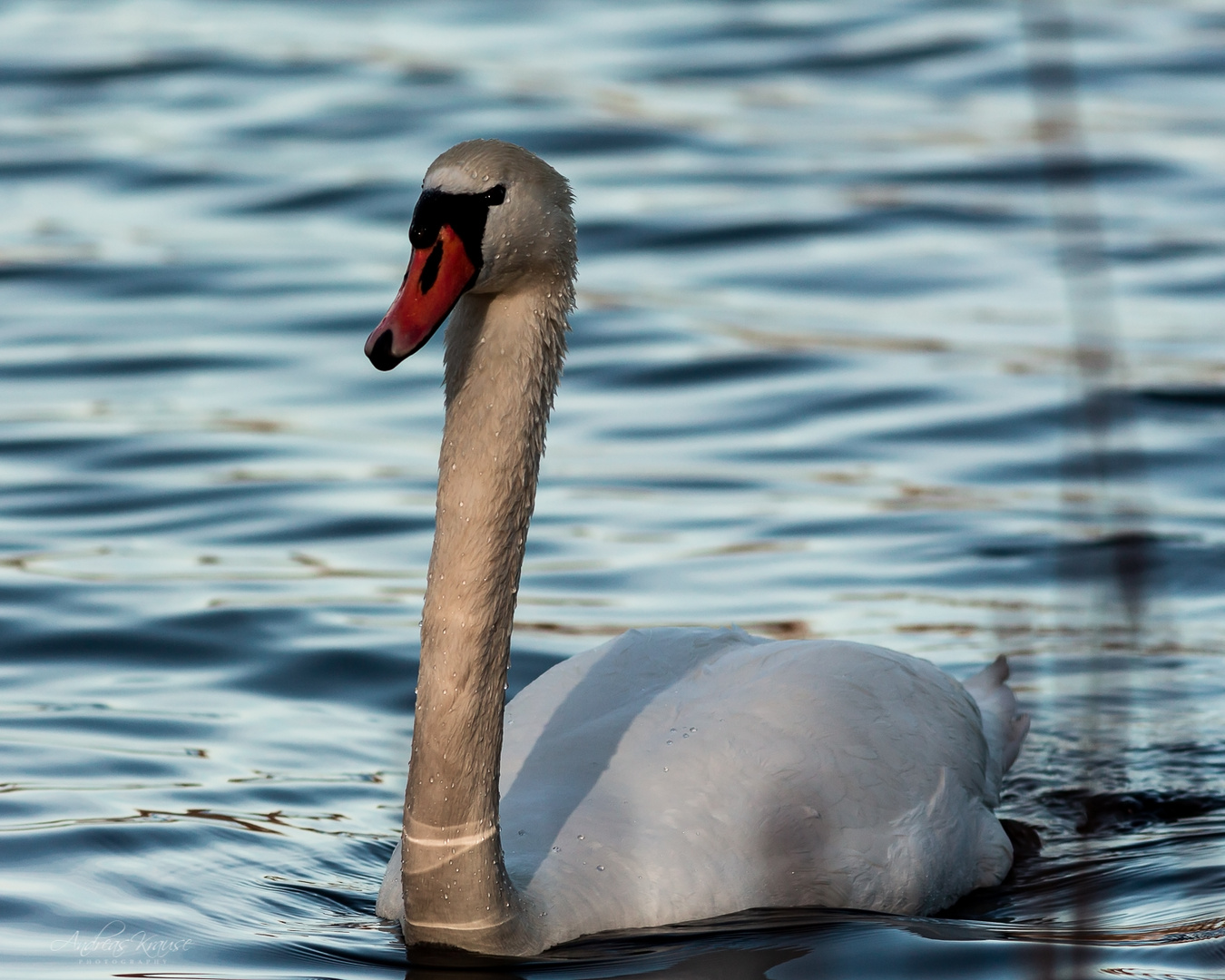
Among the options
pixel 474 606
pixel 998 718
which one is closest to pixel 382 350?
pixel 474 606

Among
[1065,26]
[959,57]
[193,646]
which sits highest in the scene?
[1065,26]

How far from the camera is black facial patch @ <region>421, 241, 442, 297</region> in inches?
152

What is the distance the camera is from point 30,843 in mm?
5285

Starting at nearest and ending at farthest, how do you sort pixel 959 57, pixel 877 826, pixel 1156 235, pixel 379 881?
pixel 877 826
pixel 379 881
pixel 1156 235
pixel 959 57

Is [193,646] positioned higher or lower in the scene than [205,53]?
lower

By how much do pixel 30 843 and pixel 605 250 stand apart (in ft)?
25.7

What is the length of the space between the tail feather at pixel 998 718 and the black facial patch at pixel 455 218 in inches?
93.4

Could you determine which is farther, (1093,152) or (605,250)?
(1093,152)

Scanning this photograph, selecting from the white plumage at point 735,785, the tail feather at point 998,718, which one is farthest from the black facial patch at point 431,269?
the tail feather at point 998,718

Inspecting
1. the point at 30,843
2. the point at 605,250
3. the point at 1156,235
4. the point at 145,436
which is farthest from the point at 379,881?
the point at 1156,235

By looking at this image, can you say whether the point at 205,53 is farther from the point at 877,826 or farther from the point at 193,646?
the point at 877,826

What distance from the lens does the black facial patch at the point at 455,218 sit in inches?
155

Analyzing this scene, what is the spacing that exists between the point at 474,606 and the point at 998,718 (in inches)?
80.9

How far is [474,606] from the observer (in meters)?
4.35
